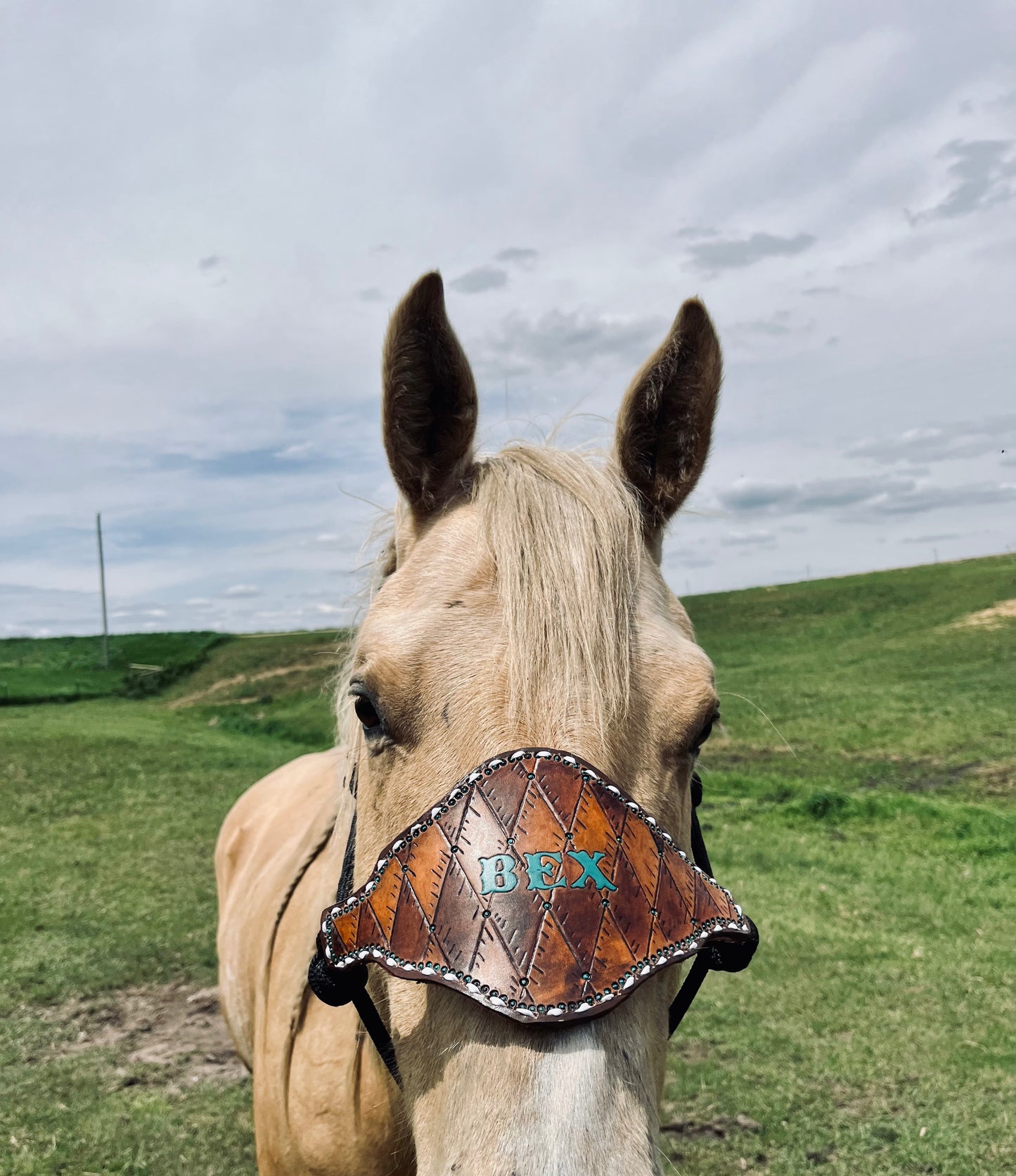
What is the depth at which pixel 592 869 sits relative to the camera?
1.46 m

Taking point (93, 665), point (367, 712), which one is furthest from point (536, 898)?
point (93, 665)

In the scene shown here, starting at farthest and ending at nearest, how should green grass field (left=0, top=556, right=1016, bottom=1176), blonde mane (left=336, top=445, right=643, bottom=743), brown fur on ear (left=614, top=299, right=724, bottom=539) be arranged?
1. green grass field (left=0, top=556, right=1016, bottom=1176)
2. brown fur on ear (left=614, top=299, right=724, bottom=539)
3. blonde mane (left=336, top=445, right=643, bottom=743)

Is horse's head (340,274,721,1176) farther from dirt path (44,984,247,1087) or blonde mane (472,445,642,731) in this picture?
dirt path (44,984,247,1087)

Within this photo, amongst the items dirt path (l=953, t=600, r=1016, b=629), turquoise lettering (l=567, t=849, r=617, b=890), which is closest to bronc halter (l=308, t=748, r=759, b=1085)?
turquoise lettering (l=567, t=849, r=617, b=890)

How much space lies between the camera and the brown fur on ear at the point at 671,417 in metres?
2.29

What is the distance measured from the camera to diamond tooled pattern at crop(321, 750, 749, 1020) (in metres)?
1.37

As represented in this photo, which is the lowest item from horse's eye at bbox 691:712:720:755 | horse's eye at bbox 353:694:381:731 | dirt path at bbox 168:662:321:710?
dirt path at bbox 168:662:321:710

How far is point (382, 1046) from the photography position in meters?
1.86

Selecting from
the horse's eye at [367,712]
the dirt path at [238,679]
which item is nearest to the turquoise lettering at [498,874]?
the horse's eye at [367,712]

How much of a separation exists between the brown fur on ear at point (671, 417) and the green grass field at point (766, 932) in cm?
95

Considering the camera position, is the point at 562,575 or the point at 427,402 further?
the point at 427,402

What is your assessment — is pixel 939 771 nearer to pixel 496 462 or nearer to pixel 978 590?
pixel 496 462

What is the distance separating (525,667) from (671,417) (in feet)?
3.59

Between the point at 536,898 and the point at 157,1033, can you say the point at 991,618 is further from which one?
the point at 536,898
